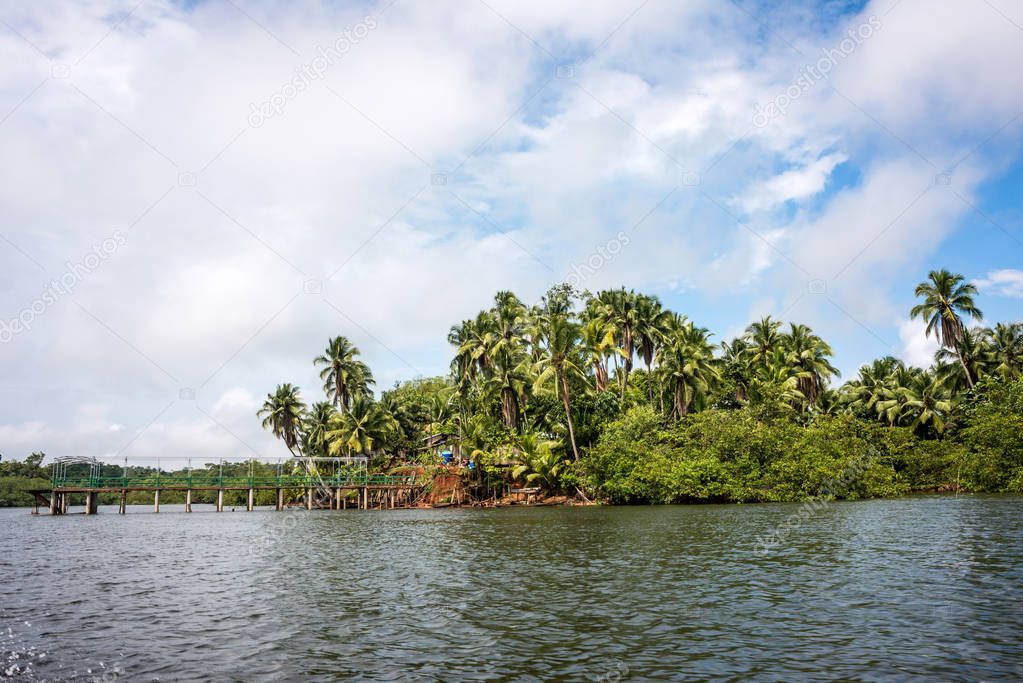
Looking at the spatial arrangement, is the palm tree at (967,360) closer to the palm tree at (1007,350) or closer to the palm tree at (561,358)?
the palm tree at (1007,350)

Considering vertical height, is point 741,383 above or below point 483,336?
below

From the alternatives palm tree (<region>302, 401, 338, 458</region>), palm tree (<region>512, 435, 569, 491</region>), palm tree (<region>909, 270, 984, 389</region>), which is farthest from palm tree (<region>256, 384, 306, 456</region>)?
palm tree (<region>909, 270, 984, 389</region>)

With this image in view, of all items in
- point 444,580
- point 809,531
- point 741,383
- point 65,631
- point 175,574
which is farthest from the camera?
point 741,383

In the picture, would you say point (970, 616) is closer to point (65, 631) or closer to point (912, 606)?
point (912, 606)

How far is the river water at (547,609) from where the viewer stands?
10891mm

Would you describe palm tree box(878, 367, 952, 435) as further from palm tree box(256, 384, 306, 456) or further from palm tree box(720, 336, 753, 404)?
palm tree box(256, 384, 306, 456)

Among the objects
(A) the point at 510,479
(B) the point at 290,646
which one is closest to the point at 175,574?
(B) the point at 290,646

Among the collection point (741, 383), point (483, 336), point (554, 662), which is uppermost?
point (483, 336)

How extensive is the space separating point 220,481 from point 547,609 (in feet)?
215

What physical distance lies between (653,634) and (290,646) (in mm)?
6758

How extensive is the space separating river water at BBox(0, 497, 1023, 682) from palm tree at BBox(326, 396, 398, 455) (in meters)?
50.0

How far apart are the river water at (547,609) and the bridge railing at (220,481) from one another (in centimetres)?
4278

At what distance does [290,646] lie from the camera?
1274cm

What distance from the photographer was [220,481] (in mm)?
72062
